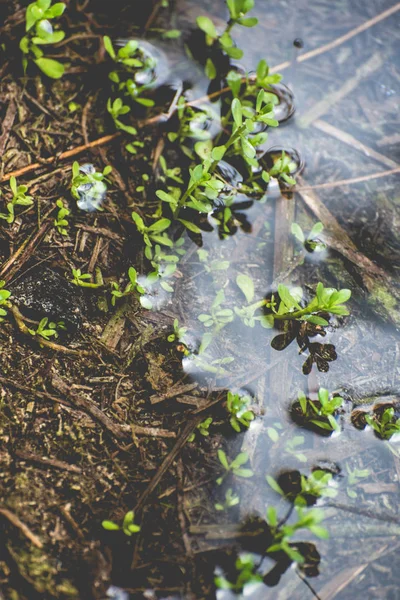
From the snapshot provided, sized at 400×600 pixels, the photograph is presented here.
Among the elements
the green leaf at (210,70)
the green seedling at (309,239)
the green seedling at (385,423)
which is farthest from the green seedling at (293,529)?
the green leaf at (210,70)

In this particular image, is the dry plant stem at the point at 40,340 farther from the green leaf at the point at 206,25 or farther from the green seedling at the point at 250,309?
the green leaf at the point at 206,25

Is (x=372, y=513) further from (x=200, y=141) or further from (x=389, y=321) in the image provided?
(x=200, y=141)

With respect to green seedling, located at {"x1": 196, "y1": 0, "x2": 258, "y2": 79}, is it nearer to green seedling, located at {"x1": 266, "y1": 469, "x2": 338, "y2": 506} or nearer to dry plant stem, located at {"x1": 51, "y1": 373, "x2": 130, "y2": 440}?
dry plant stem, located at {"x1": 51, "y1": 373, "x2": 130, "y2": 440}

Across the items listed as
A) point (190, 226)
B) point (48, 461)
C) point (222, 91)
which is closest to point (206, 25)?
point (222, 91)

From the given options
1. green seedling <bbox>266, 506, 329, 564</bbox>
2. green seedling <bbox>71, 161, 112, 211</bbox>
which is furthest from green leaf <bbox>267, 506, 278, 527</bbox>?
green seedling <bbox>71, 161, 112, 211</bbox>

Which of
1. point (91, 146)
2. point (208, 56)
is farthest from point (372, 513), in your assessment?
point (208, 56)

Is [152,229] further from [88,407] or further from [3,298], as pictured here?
[88,407]
